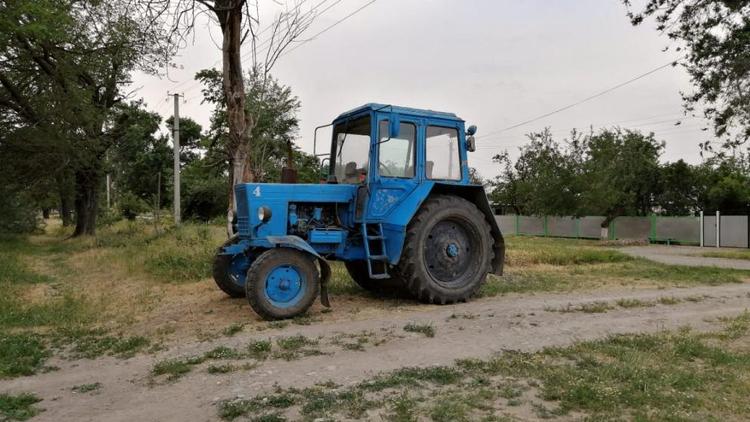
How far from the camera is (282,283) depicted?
7.41 meters

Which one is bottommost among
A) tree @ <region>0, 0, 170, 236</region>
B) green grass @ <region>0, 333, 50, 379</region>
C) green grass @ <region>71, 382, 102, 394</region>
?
green grass @ <region>71, 382, 102, 394</region>

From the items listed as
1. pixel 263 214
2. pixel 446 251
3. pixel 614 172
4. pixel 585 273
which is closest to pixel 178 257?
pixel 263 214

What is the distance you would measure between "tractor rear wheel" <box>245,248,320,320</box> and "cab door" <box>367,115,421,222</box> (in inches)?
49.5

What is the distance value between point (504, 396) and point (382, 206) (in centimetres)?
416

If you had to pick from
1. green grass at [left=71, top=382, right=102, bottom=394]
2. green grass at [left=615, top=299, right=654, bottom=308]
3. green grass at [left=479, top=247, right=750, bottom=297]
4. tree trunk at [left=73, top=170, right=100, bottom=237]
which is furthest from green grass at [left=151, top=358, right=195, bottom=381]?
tree trunk at [left=73, top=170, right=100, bottom=237]

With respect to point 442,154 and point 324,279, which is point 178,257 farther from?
point 442,154

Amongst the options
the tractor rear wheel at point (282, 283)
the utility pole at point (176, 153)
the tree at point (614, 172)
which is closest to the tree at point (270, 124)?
the utility pole at point (176, 153)

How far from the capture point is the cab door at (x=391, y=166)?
8.27m

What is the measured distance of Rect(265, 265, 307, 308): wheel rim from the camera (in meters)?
7.36

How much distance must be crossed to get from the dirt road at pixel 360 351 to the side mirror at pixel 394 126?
2.42 metres

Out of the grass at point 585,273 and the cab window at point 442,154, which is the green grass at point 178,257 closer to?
the cab window at point 442,154

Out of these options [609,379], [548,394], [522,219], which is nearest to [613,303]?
[609,379]

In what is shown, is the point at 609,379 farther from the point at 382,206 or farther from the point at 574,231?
the point at 574,231

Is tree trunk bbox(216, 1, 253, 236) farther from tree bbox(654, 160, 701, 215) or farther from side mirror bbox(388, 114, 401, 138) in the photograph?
tree bbox(654, 160, 701, 215)
